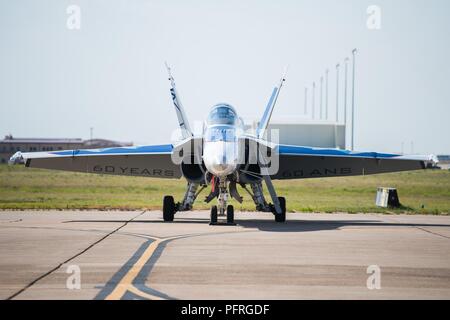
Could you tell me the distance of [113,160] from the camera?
A: 2355cm

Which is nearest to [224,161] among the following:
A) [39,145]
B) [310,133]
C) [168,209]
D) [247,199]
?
[168,209]

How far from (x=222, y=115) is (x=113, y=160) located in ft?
14.9

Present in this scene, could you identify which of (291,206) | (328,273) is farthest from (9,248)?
(291,206)

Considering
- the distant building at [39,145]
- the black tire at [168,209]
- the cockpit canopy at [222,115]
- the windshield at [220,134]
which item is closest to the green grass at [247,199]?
the black tire at [168,209]

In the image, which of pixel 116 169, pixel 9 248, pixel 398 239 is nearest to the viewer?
pixel 9 248

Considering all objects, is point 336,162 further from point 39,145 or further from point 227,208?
point 39,145

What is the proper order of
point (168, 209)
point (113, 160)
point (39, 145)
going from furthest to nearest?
point (39, 145), point (113, 160), point (168, 209)

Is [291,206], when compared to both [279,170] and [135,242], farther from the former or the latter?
[135,242]

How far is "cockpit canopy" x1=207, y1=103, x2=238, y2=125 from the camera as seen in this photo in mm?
20781

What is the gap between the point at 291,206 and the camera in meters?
31.8

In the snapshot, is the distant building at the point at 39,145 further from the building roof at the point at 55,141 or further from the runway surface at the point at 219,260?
the runway surface at the point at 219,260

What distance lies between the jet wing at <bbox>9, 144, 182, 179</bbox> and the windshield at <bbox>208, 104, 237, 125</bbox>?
1788 mm

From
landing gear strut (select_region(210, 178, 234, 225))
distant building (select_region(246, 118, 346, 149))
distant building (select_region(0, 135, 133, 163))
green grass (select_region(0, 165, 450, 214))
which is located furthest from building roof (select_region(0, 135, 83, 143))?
landing gear strut (select_region(210, 178, 234, 225))

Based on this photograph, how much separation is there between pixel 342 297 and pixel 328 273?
6.93 feet
